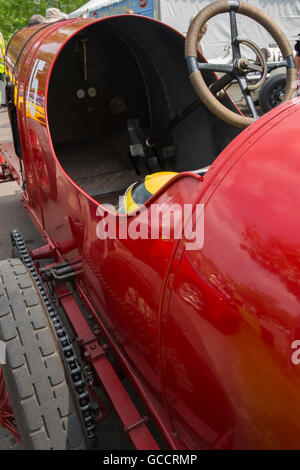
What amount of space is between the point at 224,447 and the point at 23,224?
364 cm

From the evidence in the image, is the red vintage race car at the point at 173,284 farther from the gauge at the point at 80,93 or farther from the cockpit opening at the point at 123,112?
the gauge at the point at 80,93

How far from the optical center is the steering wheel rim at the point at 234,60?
187 centimetres

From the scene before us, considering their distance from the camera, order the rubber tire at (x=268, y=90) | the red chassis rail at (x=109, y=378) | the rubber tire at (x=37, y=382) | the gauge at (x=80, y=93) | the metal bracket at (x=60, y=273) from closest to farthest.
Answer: the rubber tire at (x=37, y=382)
the red chassis rail at (x=109, y=378)
the metal bracket at (x=60, y=273)
the gauge at (x=80, y=93)
the rubber tire at (x=268, y=90)

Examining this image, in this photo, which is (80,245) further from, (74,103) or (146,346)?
(74,103)

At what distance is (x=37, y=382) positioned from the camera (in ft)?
4.52

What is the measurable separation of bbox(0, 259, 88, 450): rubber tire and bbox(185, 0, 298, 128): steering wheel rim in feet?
4.19

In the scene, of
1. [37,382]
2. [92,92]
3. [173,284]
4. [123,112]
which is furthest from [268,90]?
[37,382]

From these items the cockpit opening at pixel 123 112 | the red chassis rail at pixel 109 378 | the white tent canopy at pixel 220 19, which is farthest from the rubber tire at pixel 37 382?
the white tent canopy at pixel 220 19

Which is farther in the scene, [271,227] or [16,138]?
[16,138]

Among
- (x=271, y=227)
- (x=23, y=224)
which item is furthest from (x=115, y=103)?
(x=271, y=227)

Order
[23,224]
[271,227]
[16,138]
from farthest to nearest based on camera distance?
[23,224] → [16,138] → [271,227]

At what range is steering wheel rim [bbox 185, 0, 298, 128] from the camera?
187cm

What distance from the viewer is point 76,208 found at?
73.7 inches

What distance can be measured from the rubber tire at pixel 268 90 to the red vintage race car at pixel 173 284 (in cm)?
505
